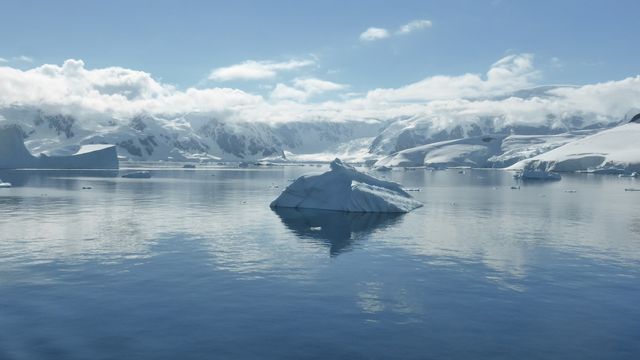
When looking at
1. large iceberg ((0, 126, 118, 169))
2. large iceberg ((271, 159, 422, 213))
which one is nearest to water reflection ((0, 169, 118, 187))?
large iceberg ((0, 126, 118, 169))

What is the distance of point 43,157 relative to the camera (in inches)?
6870

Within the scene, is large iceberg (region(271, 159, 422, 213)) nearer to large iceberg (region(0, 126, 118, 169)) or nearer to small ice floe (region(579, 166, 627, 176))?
large iceberg (region(0, 126, 118, 169))

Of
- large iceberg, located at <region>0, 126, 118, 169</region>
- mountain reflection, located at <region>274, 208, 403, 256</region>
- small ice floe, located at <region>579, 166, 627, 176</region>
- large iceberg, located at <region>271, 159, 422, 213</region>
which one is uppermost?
large iceberg, located at <region>0, 126, 118, 169</region>

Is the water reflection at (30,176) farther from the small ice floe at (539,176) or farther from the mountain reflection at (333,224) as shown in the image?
the small ice floe at (539,176)

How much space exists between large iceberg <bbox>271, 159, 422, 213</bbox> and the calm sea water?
23.6 feet

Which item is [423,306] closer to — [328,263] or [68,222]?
[328,263]

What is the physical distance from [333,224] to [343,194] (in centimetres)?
993

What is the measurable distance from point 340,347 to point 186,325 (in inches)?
243

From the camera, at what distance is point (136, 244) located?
127ft

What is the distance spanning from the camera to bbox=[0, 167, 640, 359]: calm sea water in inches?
747

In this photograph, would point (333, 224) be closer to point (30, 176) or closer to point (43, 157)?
point (30, 176)

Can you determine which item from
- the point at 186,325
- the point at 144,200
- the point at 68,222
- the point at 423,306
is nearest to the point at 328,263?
the point at 423,306

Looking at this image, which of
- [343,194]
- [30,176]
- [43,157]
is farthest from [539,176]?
[43,157]

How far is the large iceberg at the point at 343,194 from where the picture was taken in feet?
195
